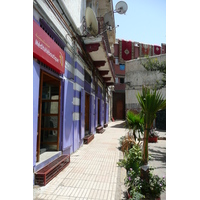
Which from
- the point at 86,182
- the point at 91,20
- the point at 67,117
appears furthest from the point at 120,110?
the point at 86,182

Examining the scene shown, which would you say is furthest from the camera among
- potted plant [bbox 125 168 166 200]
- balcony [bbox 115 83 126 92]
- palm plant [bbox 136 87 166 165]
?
balcony [bbox 115 83 126 92]

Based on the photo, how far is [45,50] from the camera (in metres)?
4.01

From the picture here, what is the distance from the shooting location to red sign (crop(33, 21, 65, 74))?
139 inches

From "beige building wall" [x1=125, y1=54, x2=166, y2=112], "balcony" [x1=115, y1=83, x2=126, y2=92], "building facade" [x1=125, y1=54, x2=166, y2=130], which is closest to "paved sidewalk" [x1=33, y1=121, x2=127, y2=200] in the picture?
"building facade" [x1=125, y1=54, x2=166, y2=130]

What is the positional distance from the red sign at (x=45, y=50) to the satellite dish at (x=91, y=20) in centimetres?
322

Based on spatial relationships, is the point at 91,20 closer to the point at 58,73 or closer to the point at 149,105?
the point at 58,73

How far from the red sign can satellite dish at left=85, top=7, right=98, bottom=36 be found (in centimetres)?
322

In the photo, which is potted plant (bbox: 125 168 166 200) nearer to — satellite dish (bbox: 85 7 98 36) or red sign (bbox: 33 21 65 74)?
red sign (bbox: 33 21 65 74)

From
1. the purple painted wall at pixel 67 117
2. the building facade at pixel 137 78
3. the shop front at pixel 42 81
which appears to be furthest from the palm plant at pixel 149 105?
the building facade at pixel 137 78

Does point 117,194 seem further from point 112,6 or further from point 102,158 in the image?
point 112,6

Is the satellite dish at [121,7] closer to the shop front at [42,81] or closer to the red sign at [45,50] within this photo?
the shop front at [42,81]

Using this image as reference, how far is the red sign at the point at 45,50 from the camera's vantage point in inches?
139

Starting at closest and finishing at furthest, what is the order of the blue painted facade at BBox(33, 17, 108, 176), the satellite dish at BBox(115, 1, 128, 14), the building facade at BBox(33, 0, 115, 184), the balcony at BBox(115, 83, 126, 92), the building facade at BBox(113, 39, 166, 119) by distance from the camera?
the building facade at BBox(33, 0, 115, 184)
the blue painted facade at BBox(33, 17, 108, 176)
the satellite dish at BBox(115, 1, 128, 14)
the building facade at BBox(113, 39, 166, 119)
the balcony at BBox(115, 83, 126, 92)

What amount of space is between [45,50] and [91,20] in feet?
14.6
